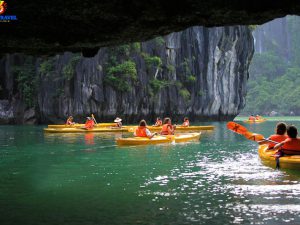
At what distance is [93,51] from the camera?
7.02 meters

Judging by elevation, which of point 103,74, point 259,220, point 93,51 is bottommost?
point 259,220

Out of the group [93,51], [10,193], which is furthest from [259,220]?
[10,193]

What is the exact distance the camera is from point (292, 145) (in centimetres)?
1099

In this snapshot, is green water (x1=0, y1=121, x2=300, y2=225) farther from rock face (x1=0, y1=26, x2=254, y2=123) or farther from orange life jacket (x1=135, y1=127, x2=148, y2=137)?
rock face (x1=0, y1=26, x2=254, y2=123)

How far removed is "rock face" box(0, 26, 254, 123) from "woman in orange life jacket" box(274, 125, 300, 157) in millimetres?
28220

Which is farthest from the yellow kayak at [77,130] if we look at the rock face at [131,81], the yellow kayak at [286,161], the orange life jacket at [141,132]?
the yellow kayak at [286,161]

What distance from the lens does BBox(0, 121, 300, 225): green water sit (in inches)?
258

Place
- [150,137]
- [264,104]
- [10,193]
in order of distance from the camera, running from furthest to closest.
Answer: [264,104]
[150,137]
[10,193]

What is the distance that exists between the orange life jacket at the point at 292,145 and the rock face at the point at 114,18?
5.93m

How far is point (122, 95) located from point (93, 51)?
1310 inches

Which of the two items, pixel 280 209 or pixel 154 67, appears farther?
pixel 154 67

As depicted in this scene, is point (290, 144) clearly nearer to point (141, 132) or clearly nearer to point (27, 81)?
point (141, 132)

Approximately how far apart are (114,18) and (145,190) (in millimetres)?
4198

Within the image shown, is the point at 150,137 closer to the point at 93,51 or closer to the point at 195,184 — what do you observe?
the point at 195,184
